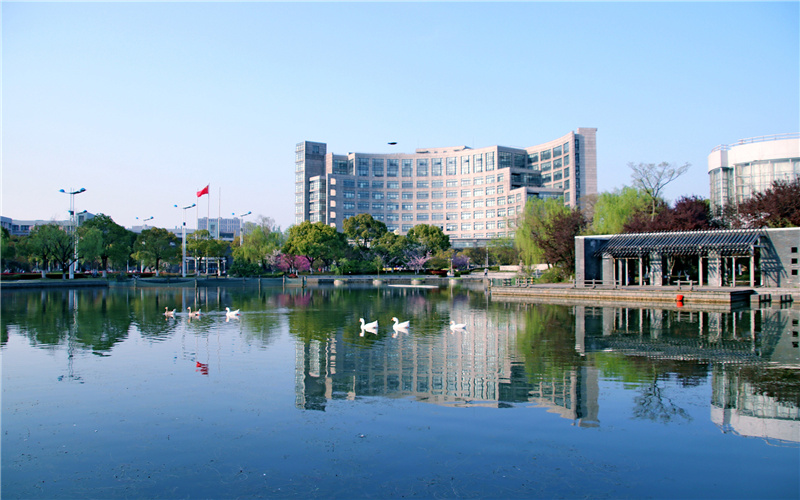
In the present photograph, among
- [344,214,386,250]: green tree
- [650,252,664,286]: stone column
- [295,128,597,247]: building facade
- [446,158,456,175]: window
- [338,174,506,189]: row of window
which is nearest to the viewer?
[650,252,664,286]: stone column

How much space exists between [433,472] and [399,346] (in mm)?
11599

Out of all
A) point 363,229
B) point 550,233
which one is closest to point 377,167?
point 363,229

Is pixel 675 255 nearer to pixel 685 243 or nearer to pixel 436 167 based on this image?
pixel 685 243

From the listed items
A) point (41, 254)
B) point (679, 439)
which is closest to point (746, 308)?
point (679, 439)

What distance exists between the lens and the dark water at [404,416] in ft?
25.7

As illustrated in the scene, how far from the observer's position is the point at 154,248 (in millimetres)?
93500

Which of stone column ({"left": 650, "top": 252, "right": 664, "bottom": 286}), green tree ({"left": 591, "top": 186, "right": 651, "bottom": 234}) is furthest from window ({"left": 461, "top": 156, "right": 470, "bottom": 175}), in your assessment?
stone column ({"left": 650, "top": 252, "right": 664, "bottom": 286})

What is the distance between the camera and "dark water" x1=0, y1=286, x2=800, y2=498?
308 inches

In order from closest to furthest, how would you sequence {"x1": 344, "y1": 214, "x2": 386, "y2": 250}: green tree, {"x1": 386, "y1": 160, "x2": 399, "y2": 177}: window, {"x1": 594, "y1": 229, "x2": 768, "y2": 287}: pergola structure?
{"x1": 594, "y1": 229, "x2": 768, "y2": 287}: pergola structure → {"x1": 344, "y1": 214, "x2": 386, "y2": 250}: green tree → {"x1": 386, "y1": 160, "x2": 399, "y2": 177}: window

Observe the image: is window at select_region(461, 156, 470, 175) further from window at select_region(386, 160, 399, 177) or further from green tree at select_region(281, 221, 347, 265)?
green tree at select_region(281, 221, 347, 265)

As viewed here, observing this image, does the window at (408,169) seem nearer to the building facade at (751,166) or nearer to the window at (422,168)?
the window at (422,168)

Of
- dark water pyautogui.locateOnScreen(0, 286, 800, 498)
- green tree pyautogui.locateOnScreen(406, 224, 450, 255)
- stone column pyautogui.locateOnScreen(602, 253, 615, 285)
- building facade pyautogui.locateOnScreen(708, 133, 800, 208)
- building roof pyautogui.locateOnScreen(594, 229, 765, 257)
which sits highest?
building facade pyautogui.locateOnScreen(708, 133, 800, 208)

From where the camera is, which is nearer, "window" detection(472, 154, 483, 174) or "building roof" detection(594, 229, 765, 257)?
"building roof" detection(594, 229, 765, 257)

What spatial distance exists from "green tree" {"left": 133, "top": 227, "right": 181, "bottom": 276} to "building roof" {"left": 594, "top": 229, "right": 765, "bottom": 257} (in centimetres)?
7414
